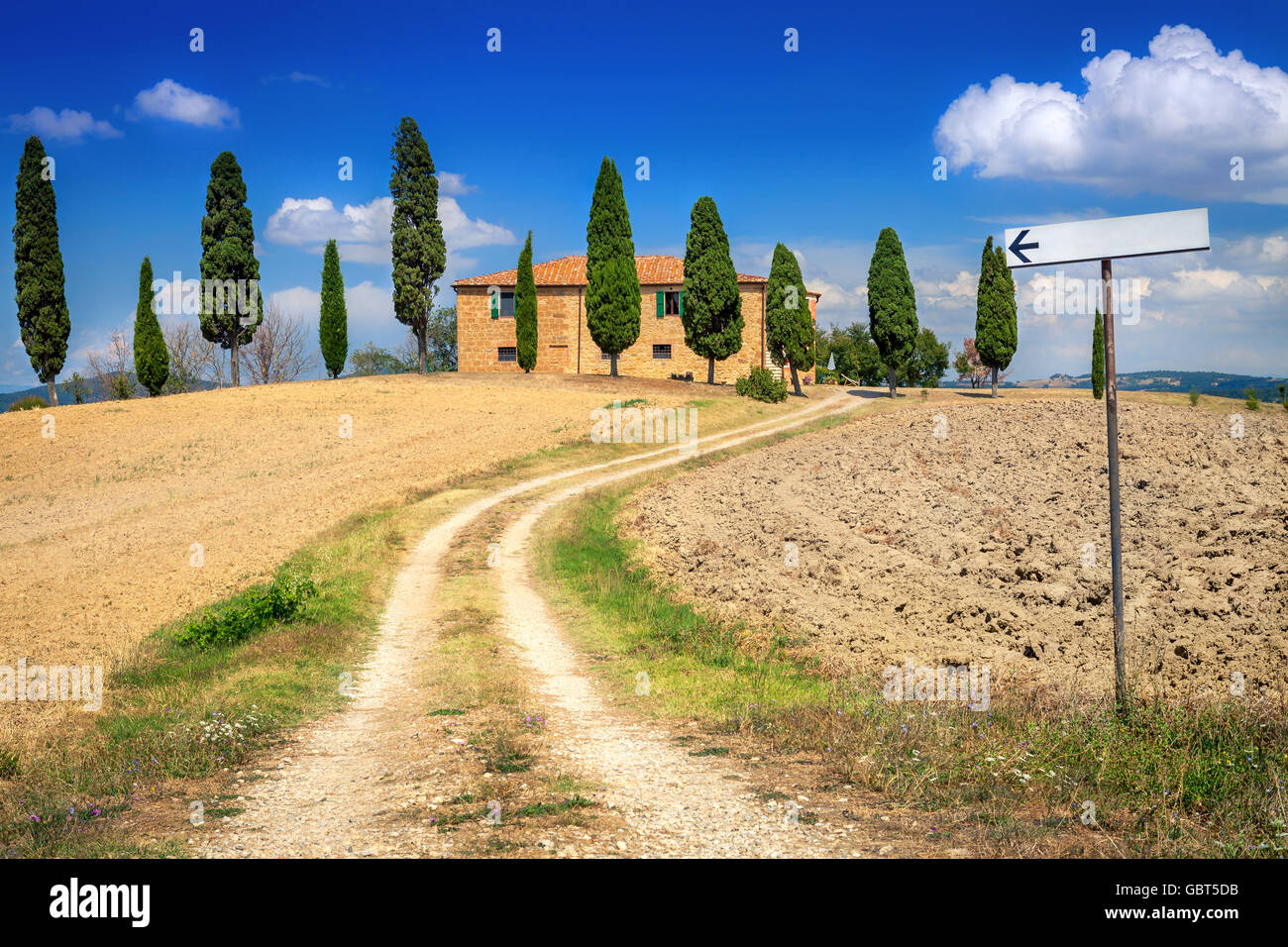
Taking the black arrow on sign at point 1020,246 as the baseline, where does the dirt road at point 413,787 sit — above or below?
below

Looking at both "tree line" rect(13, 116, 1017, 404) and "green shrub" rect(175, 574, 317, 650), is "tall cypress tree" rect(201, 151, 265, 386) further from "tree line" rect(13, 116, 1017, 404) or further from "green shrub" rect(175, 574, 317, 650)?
"green shrub" rect(175, 574, 317, 650)

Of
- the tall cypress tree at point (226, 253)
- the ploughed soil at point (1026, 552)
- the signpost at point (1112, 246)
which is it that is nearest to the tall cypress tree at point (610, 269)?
the tall cypress tree at point (226, 253)

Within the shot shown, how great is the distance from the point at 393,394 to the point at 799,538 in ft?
121

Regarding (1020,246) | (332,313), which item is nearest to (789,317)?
(332,313)

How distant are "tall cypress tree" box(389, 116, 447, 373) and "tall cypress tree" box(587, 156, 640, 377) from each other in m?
11.8

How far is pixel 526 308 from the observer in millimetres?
56344

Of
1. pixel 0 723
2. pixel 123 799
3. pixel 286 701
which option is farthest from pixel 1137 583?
pixel 0 723

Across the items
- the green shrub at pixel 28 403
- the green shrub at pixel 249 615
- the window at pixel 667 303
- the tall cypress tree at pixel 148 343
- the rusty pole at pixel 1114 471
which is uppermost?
the window at pixel 667 303

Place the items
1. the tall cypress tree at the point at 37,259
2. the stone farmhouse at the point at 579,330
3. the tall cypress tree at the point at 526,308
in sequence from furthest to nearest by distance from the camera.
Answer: the stone farmhouse at the point at 579,330, the tall cypress tree at the point at 526,308, the tall cypress tree at the point at 37,259

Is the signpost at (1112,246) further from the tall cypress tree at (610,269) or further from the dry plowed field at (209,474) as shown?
the tall cypress tree at (610,269)

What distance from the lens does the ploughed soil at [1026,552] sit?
933cm

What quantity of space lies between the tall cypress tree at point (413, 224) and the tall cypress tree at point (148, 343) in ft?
48.9

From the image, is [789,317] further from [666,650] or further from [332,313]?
[666,650]

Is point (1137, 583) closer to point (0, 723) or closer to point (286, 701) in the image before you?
point (286, 701)
